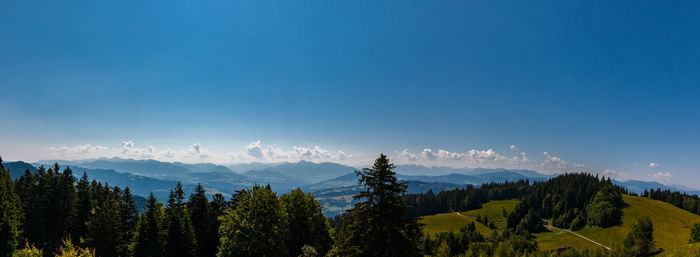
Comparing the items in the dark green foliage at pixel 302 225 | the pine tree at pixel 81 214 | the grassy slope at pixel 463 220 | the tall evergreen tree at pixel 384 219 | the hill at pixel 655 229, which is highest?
the tall evergreen tree at pixel 384 219

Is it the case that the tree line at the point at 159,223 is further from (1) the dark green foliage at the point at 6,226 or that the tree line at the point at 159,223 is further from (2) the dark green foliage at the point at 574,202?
(2) the dark green foliage at the point at 574,202

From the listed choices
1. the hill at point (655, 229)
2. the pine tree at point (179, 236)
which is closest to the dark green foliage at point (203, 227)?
the pine tree at point (179, 236)

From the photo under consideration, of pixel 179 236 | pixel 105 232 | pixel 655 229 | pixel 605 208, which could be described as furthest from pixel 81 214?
pixel 605 208

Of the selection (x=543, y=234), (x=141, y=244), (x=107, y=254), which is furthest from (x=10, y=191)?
(x=543, y=234)

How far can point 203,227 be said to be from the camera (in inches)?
2152

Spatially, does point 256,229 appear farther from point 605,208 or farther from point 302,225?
point 605,208

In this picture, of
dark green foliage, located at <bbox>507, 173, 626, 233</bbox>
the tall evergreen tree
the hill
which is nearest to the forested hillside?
the tall evergreen tree

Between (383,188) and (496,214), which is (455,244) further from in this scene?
(496,214)

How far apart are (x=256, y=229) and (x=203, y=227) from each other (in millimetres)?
29109

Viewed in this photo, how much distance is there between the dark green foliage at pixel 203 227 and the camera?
2117 inches

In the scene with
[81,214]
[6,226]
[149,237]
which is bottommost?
[81,214]

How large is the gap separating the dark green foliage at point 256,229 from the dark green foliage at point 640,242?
10028cm

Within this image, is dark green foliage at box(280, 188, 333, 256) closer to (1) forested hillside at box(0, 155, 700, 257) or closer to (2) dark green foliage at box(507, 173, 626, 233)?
(1) forested hillside at box(0, 155, 700, 257)

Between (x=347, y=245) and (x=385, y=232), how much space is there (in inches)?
108
